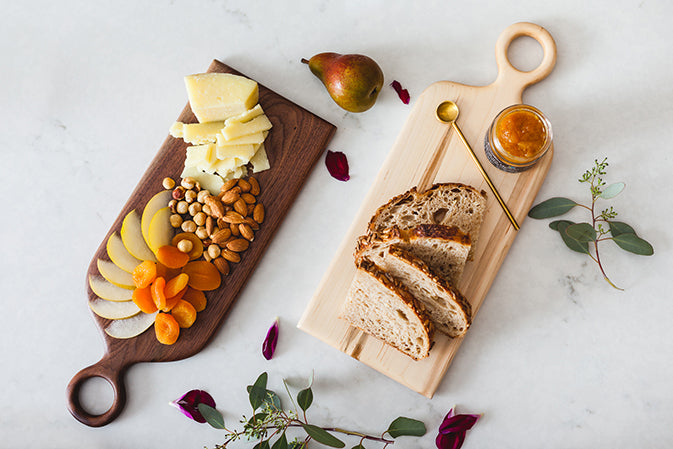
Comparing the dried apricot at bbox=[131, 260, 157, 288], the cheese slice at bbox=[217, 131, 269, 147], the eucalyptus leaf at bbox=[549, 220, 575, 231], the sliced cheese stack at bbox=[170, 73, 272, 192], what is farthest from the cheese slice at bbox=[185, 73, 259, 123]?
the eucalyptus leaf at bbox=[549, 220, 575, 231]

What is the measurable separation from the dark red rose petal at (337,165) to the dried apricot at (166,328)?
895 millimetres

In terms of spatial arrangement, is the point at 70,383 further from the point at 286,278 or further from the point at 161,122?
the point at 161,122

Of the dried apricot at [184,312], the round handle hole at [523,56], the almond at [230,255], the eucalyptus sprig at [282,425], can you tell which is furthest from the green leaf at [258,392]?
the round handle hole at [523,56]

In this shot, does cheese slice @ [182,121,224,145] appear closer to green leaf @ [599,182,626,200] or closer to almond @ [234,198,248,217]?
almond @ [234,198,248,217]

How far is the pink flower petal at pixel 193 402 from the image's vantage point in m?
1.99

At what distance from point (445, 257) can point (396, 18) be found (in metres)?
1.05

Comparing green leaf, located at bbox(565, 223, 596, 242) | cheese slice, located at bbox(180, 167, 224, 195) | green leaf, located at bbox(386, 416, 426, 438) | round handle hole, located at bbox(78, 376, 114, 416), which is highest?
green leaf, located at bbox(565, 223, 596, 242)

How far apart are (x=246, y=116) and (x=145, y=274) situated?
0.75 meters

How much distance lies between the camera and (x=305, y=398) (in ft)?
6.22

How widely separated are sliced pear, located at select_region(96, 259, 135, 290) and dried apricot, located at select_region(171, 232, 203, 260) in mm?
241

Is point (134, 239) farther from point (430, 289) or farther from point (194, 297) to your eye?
point (430, 289)

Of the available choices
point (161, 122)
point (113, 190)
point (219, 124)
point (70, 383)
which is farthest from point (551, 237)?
point (70, 383)

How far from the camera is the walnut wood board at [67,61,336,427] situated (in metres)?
1.95

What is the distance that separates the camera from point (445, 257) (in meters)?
1.76
